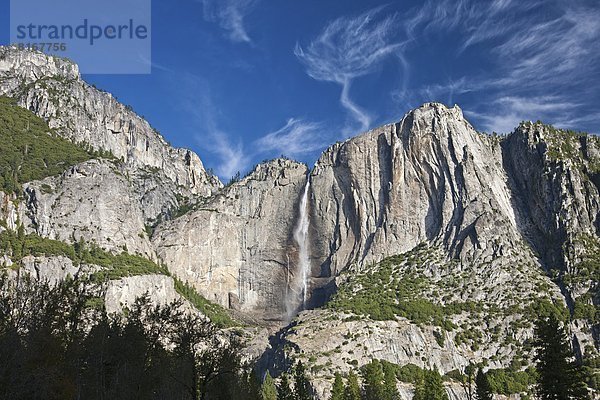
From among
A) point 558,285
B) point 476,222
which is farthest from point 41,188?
point 558,285

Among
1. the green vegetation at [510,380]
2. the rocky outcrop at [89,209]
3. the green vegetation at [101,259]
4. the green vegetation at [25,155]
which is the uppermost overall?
the green vegetation at [25,155]

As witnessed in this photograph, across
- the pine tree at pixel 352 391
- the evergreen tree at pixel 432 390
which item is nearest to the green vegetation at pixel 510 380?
the evergreen tree at pixel 432 390

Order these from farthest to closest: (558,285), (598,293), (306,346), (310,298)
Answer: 1. (310,298)
2. (558,285)
3. (598,293)
4. (306,346)

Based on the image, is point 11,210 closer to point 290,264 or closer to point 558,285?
point 290,264

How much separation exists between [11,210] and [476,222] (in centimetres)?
12845

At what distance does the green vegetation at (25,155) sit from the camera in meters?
167

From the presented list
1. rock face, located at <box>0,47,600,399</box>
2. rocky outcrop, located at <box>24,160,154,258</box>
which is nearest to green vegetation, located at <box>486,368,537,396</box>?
rock face, located at <box>0,47,600,399</box>

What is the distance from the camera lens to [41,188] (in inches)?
6540

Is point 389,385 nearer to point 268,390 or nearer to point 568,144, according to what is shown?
point 268,390

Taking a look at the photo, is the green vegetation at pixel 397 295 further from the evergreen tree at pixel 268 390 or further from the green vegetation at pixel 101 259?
the evergreen tree at pixel 268 390

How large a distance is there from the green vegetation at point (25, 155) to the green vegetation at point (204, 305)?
Answer: 52.1 metres

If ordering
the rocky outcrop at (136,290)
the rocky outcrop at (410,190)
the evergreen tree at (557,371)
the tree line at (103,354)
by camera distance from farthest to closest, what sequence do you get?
the rocky outcrop at (410,190) < the rocky outcrop at (136,290) < the evergreen tree at (557,371) < the tree line at (103,354)

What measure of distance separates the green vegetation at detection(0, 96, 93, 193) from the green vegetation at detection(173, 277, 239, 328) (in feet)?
171

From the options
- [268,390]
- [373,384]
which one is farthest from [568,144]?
[268,390]
